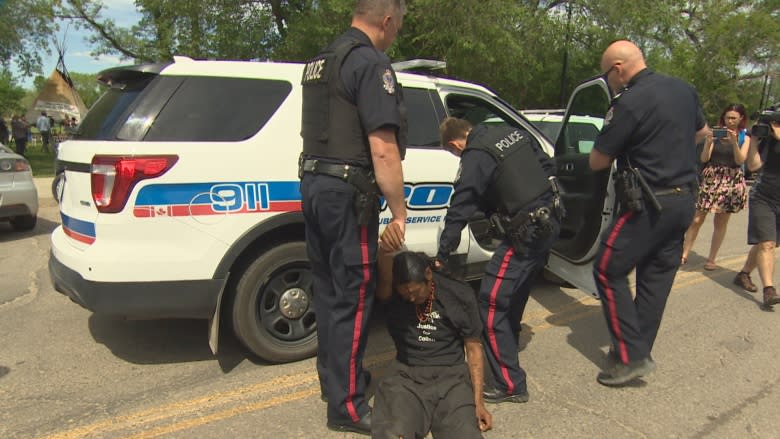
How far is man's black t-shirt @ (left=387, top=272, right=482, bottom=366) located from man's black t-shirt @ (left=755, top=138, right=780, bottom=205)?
3.66 metres

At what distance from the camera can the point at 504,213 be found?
2943mm

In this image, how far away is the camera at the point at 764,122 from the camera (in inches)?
175

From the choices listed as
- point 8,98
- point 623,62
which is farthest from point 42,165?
point 8,98

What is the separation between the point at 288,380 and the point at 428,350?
991 mm

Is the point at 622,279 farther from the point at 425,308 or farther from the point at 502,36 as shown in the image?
the point at 502,36

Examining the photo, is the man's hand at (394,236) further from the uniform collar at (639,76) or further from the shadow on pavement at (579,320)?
the shadow on pavement at (579,320)

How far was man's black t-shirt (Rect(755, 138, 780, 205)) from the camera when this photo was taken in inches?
188

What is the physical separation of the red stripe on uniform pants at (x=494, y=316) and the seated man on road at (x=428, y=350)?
0.72 feet

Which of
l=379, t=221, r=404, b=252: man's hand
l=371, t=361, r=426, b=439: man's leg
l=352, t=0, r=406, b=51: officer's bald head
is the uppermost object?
l=352, t=0, r=406, b=51: officer's bald head

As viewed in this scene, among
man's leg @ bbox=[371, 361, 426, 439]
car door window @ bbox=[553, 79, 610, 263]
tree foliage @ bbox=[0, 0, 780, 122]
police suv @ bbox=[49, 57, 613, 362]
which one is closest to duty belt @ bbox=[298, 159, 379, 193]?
police suv @ bbox=[49, 57, 613, 362]

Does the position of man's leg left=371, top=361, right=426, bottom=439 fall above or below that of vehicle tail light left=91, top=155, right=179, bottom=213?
below

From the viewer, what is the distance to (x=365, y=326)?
8.66ft

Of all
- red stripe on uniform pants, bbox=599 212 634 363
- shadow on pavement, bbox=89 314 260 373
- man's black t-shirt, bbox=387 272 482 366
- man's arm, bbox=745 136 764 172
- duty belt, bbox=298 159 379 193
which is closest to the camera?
duty belt, bbox=298 159 379 193

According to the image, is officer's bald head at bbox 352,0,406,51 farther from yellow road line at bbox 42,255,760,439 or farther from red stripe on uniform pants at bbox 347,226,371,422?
yellow road line at bbox 42,255,760,439
